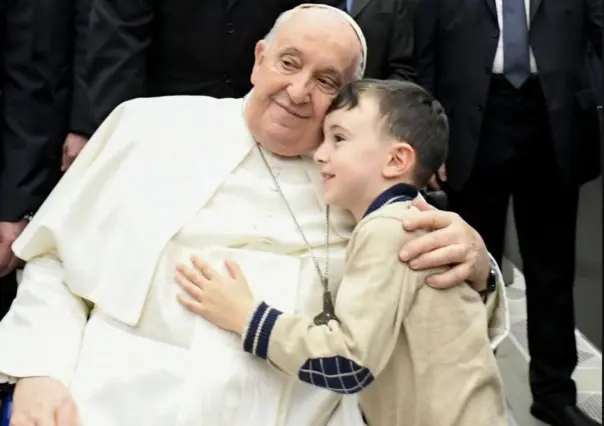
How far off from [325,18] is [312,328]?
70 cm

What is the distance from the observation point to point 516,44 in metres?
2.66

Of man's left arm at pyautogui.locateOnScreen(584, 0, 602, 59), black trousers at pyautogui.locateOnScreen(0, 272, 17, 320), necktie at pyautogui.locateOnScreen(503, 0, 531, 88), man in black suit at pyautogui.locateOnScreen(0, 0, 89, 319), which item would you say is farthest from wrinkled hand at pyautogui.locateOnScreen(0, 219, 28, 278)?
man's left arm at pyautogui.locateOnScreen(584, 0, 602, 59)

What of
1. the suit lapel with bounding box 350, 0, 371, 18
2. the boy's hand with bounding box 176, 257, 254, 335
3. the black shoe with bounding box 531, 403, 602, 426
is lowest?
the black shoe with bounding box 531, 403, 602, 426

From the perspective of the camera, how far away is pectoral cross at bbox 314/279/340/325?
1463mm

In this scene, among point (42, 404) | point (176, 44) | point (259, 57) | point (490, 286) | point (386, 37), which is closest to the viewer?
point (42, 404)

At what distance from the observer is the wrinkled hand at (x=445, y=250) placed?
1.41m

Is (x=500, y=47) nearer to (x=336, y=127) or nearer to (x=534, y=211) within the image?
(x=534, y=211)

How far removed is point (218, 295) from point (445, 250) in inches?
16.8

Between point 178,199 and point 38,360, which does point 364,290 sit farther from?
point 38,360

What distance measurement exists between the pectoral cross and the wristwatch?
0.30 metres

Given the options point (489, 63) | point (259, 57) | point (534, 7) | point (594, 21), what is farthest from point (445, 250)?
point (594, 21)

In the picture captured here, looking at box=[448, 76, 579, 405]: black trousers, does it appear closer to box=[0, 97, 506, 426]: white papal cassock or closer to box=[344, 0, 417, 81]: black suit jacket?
box=[344, 0, 417, 81]: black suit jacket

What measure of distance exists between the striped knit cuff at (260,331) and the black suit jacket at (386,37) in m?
1.17

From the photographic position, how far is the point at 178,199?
1.73 metres
